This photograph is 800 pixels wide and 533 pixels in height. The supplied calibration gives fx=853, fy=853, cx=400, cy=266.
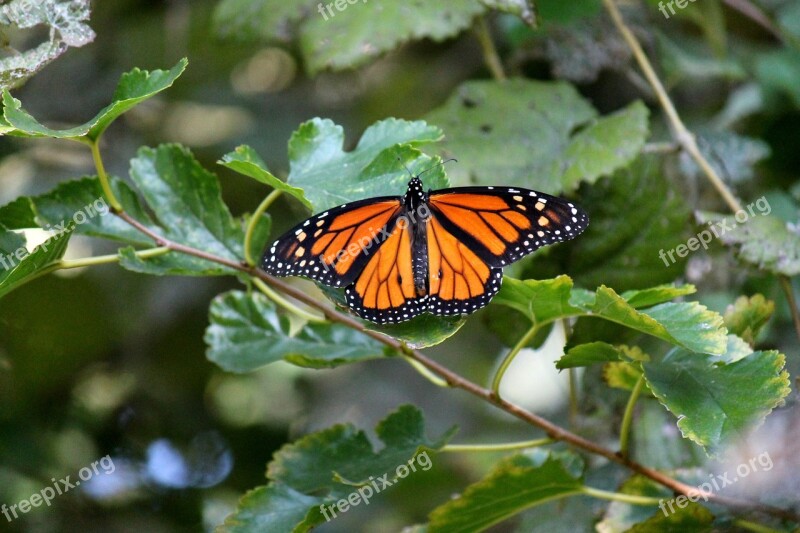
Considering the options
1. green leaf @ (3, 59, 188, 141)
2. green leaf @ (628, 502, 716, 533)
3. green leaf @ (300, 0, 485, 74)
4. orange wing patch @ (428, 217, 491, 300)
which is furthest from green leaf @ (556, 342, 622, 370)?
green leaf @ (300, 0, 485, 74)

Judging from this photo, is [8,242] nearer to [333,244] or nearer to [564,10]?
[333,244]

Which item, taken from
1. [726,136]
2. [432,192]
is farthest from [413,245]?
[726,136]

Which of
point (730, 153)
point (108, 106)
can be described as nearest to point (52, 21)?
point (108, 106)

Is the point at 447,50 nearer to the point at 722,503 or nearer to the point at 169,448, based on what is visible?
the point at 169,448

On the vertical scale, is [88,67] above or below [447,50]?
above

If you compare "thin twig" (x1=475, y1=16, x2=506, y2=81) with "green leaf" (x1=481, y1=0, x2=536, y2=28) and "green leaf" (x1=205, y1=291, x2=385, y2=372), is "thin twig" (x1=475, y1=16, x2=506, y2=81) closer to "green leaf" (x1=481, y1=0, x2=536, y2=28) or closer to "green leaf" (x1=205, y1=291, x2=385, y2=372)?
"green leaf" (x1=481, y1=0, x2=536, y2=28)

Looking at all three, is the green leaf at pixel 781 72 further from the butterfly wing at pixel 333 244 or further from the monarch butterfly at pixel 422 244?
the butterfly wing at pixel 333 244
